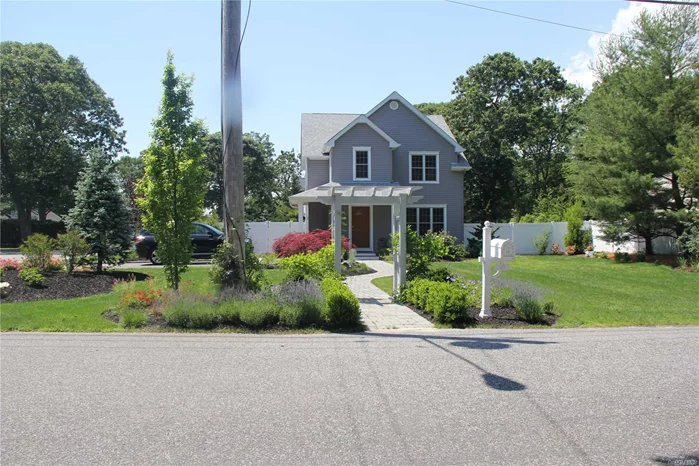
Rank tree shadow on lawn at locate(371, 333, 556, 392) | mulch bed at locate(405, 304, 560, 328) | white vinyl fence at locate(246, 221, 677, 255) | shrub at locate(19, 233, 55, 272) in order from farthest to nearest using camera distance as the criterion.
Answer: white vinyl fence at locate(246, 221, 677, 255)
shrub at locate(19, 233, 55, 272)
mulch bed at locate(405, 304, 560, 328)
tree shadow on lawn at locate(371, 333, 556, 392)

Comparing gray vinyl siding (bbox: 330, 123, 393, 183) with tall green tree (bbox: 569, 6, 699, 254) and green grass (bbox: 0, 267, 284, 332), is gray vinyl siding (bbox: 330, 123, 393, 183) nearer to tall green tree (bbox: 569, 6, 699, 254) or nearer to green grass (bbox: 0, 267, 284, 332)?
tall green tree (bbox: 569, 6, 699, 254)

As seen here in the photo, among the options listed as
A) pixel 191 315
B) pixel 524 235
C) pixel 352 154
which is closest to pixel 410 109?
pixel 352 154

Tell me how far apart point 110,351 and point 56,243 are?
8996mm

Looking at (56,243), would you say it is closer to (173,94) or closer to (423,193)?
(173,94)

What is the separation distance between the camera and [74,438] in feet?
13.8

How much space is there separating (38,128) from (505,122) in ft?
113

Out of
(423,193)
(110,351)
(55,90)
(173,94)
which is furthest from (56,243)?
(55,90)

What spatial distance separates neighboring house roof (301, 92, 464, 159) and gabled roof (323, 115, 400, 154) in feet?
0.59

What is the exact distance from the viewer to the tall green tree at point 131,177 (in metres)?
24.4

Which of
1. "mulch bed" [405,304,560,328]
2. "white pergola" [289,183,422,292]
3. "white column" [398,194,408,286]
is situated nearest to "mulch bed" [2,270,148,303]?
"white pergola" [289,183,422,292]

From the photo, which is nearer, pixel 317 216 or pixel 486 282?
pixel 486 282

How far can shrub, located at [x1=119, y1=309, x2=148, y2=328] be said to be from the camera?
9.01 metres

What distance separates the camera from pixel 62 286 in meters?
13.0

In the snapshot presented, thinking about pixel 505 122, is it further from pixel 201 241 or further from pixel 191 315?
pixel 191 315
